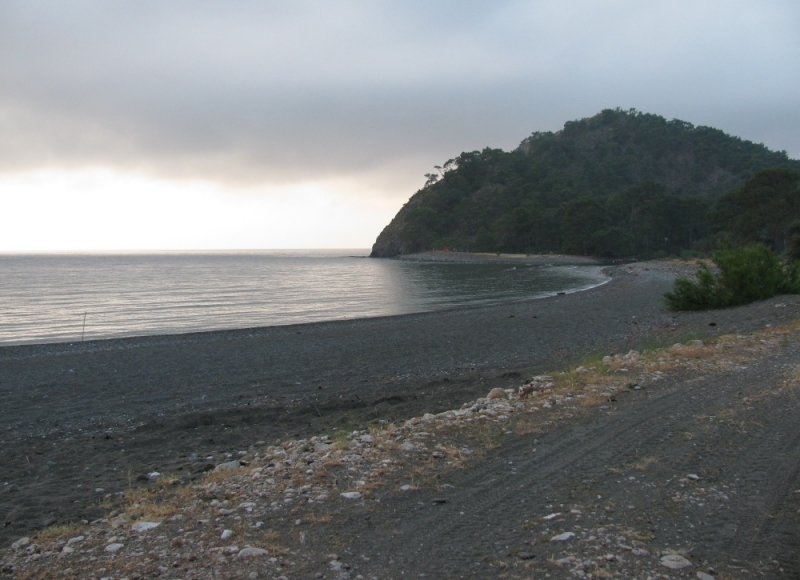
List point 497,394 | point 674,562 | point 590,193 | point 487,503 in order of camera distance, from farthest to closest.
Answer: point 590,193 < point 497,394 < point 487,503 < point 674,562

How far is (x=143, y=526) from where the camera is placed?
17.4 feet

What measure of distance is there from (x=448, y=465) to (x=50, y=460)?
19.4 feet

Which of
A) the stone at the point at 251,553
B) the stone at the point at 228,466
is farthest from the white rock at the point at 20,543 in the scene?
the stone at the point at 228,466

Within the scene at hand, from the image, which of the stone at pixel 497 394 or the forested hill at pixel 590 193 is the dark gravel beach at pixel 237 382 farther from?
the forested hill at pixel 590 193

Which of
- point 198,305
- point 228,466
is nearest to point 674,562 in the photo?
point 228,466

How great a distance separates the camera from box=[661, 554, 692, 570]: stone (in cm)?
423

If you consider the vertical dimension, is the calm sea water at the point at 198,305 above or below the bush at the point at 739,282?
below

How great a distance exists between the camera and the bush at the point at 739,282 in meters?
24.3

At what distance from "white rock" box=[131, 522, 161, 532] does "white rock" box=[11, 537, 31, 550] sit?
878mm

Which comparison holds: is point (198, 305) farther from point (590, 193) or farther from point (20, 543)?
point (590, 193)

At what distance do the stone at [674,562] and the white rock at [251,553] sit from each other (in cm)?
273

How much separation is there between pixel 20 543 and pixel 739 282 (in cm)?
2494

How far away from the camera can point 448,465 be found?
6453mm

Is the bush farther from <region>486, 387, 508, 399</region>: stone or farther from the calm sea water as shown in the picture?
<region>486, 387, 508, 399</region>: stone
